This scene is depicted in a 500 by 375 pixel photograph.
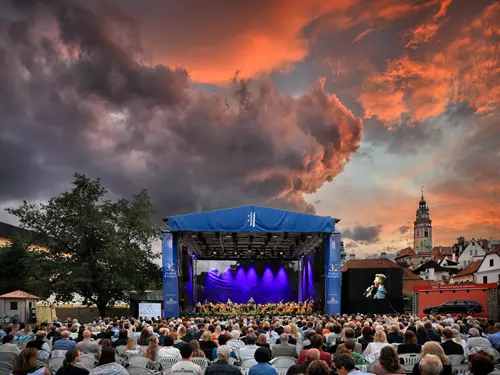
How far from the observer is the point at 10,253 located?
36906 millimetres

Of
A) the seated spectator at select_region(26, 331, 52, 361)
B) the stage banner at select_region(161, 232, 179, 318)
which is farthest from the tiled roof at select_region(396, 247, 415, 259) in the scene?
the seated spectator at select_region(26, 331, 52, 361)

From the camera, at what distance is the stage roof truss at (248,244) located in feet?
101

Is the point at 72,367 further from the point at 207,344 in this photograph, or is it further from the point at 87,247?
the point at 87,247

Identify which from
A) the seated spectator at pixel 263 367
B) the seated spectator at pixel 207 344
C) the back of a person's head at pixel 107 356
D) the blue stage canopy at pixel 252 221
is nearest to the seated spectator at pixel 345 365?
the seated spectator at pixel 263 367

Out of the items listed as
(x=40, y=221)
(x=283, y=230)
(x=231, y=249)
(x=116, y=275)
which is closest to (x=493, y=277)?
(x=231, y=249)

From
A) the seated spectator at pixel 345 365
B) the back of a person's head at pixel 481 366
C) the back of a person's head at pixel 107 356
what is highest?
the back of a person's head at pixel 481 366

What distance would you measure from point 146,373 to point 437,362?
431 cm

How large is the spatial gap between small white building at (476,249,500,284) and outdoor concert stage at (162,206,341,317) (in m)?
20.6

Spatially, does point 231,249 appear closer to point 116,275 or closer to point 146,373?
point 116,275

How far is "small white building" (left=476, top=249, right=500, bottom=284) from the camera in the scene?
46625 millimetres

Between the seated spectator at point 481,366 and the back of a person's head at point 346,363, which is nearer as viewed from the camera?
the seated spectator at point 481,366

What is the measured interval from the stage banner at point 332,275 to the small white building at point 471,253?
2229 inches

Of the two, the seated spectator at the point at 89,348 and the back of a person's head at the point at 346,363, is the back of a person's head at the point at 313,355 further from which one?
the seated spectator at the point at 89,348

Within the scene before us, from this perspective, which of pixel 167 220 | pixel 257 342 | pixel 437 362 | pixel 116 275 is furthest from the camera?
pixel 116 275
